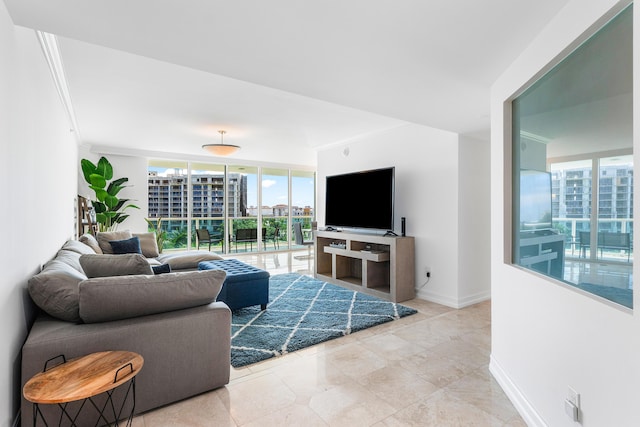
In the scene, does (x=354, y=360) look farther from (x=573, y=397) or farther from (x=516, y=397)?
(x=573, y=397)

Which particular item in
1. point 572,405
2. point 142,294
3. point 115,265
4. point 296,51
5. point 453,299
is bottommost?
point 453,299

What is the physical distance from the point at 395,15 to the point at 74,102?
403cm

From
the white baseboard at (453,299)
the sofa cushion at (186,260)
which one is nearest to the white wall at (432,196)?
the white baseboard at (453,299)

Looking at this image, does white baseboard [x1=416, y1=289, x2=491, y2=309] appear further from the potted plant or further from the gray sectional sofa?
the potted plant

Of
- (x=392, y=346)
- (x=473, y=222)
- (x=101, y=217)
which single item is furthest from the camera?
(x=101, y=217)

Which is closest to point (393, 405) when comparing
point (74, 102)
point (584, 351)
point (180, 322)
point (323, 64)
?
point (584, 351)

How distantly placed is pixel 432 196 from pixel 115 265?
3.63 m

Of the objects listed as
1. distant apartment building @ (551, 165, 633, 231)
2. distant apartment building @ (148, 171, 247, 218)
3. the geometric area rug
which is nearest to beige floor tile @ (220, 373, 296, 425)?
the geometric area rug

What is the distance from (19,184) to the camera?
176 cm

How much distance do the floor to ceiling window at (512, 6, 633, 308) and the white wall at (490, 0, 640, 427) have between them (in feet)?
0.27

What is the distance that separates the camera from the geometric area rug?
288cm

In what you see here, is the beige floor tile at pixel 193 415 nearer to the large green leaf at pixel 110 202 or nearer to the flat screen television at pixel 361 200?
the flat screen television at pixel 361 200

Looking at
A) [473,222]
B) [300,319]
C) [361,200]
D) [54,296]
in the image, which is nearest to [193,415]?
[54,296]

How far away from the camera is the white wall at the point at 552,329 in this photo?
1195mm
